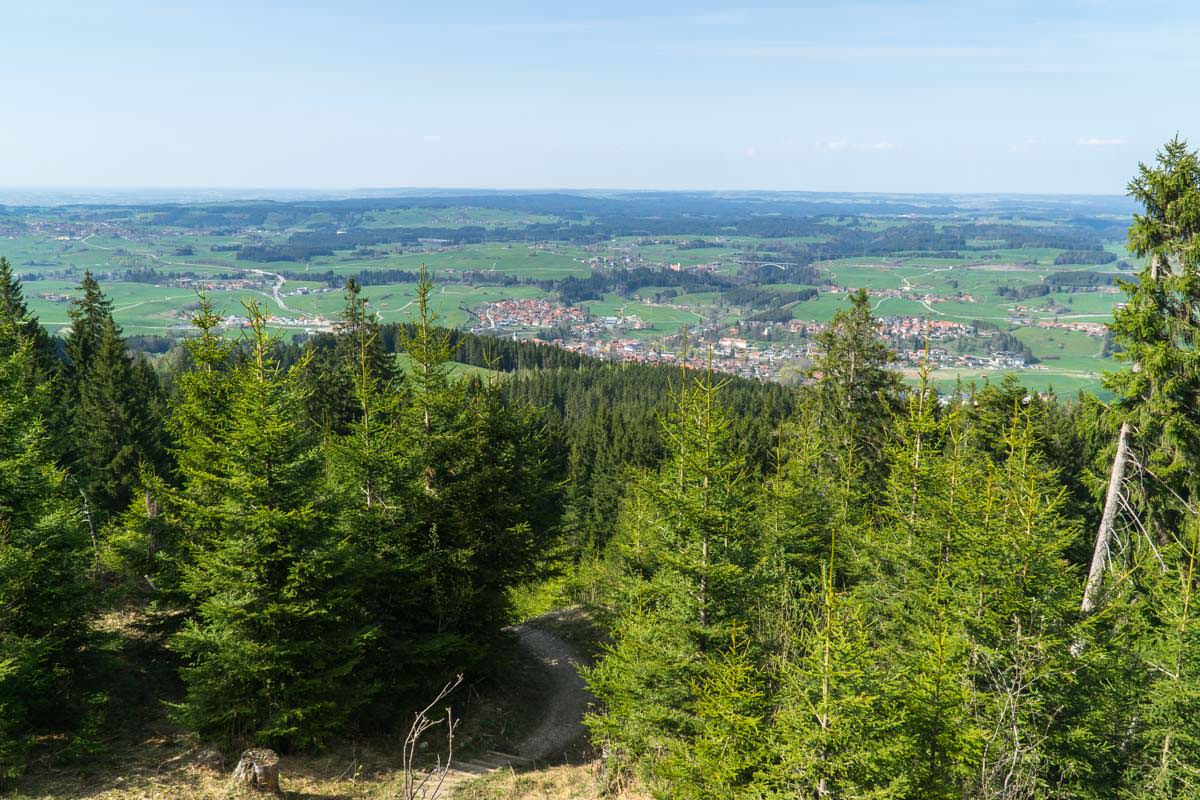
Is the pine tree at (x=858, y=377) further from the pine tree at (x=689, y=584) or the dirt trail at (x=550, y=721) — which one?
the pine tree at (x=689, y=584)

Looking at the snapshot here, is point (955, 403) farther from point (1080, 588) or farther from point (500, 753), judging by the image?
point (500, 753)

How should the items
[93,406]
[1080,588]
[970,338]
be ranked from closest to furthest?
[1080,588]
[93,406]
[970,338]

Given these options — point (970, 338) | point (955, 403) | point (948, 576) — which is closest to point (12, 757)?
point (948, 576)

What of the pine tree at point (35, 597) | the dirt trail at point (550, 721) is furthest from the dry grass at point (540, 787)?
the pine tree at point (35, 597)

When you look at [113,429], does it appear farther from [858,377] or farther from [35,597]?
[858,377]

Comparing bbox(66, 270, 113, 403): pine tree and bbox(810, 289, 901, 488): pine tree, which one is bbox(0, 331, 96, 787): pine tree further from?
bbox(66, 270, 113, 403): pine tree

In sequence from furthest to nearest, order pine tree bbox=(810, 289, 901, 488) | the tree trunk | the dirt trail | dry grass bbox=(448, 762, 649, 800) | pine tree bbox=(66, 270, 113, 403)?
pine tree bbox=(66, 270, 113, 403)
pine tree bbox=(810, 289, 901, 488)
the dirt trail
the tree trunk
dry grass bbox=(448, 762, 649, 800)

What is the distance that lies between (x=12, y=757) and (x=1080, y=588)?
20415mm

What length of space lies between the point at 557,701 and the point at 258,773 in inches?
475

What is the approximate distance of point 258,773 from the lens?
14586mm

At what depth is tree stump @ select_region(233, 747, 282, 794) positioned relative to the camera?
14.6 meters

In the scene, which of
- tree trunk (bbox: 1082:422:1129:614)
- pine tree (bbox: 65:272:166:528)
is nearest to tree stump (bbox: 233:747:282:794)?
tree trunk (bbox: 1082:422:1129:614)

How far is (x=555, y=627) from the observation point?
32.3 meters

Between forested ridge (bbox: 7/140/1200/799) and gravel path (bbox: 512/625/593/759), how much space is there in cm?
124
